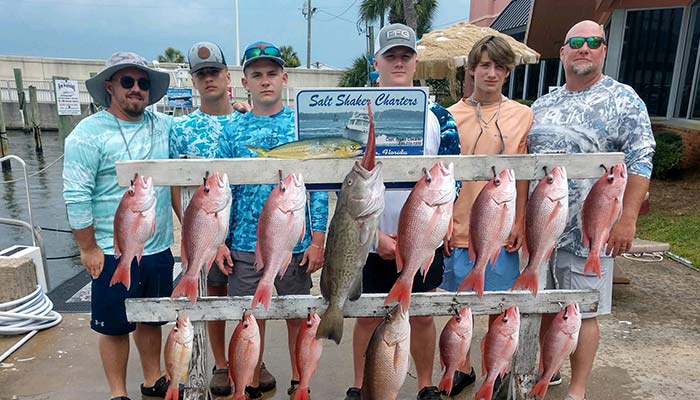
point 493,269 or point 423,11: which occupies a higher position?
point 423,11

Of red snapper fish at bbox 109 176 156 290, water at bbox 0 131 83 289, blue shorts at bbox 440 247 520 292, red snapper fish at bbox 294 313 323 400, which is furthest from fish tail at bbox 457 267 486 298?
water at bbox 0 131 83 289

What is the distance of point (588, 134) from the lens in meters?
2.78

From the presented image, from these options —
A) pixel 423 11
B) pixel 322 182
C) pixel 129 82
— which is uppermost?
pixel 423 11

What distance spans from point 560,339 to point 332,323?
3.70 ft

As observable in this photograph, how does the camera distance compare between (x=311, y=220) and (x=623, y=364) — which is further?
(x=623, y=364)

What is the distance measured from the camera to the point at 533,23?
38.0 feet

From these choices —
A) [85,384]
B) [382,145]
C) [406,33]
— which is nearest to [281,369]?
[85,384]

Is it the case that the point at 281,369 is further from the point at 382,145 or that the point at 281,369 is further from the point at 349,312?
the point at 382,145

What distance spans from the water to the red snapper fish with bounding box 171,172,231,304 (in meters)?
4.37

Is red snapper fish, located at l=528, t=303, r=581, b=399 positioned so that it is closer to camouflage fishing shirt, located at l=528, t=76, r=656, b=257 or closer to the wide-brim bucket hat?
camouflage fishing shirt, located at l=528, t=76, r=656, b=257

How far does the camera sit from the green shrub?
920 cm

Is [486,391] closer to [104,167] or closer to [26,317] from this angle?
[104,167]

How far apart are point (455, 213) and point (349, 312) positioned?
997 millimetres

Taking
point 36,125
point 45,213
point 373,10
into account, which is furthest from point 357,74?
point 45,213
